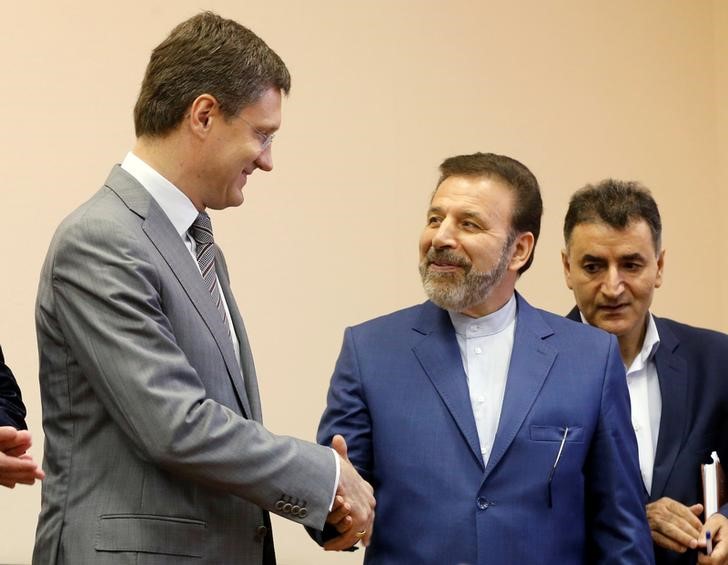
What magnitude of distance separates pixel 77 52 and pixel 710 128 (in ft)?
9.07

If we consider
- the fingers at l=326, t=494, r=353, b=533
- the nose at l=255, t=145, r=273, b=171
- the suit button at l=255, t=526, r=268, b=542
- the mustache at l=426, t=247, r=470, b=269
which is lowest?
the suit button at l=255, t=526, r=268, b=542

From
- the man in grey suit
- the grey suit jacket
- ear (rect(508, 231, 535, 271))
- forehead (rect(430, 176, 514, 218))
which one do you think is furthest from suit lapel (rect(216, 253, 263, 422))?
ear (rect(508, 231, 535, 271))

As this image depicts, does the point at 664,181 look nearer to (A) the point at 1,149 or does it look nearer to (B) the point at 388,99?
(B) the point at 388,99

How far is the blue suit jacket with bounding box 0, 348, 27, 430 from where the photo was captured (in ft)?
8.54

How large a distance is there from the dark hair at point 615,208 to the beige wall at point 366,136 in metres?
1.22

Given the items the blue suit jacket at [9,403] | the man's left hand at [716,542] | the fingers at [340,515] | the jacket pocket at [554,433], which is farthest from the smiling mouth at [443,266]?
the blue suit jacket at [9,403]

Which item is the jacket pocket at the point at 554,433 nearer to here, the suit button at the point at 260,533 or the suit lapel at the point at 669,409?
the suit lapel at the point at 669,409

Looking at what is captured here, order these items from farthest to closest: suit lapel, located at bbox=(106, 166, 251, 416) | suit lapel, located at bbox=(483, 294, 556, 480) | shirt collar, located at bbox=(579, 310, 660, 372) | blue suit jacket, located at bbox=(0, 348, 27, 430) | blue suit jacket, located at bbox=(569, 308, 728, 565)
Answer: shirt collar, located at bbox=(579, 310, 660, 372)
blue suit jacket, located at bbox=(569, 308, 728, 565)
suit lapel, located at bbox=(483, 294, 556, 480)
blue suit jacket, located at bbox=(0, 348, 27, 430)
suit lapel, located at bbox=(106, 166, 251, 416)

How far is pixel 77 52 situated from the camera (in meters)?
4.12

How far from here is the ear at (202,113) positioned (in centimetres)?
244

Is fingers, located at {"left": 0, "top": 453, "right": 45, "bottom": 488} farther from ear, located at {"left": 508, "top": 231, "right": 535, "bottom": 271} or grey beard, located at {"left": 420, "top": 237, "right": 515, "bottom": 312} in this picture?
ear, located at {"left": 508, "top": 231, "right": 535, "bottom": 271}

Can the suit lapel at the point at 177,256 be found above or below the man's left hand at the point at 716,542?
above

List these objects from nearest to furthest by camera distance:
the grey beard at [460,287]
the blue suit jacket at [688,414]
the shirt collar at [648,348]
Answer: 1. the grey beard at [460,287]
2. the blue suit jacket at [688,414]
3. the shirt collar at [648,348]

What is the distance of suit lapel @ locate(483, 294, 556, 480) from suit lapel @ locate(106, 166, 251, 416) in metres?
0.62
